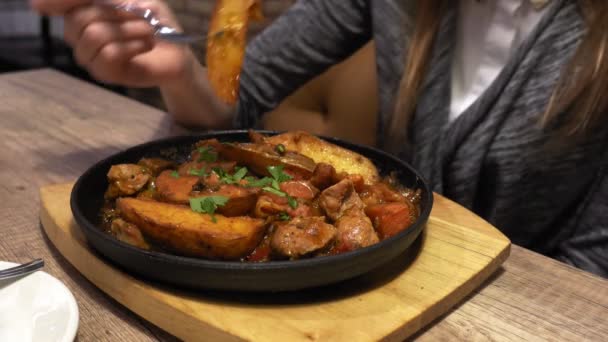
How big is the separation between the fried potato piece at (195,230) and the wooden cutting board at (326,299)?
74 mm

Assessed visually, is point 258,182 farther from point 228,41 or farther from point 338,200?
point 228,41

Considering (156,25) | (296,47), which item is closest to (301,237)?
(156,25)

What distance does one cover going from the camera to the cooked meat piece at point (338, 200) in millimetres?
1076

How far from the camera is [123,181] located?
44.5 inches

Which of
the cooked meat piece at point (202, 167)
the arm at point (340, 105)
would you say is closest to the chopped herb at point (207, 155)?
the cooked meat piece at point (202, 167)

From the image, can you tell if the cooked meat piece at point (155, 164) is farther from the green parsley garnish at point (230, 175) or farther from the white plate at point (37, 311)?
the white plate at point (37, 311)

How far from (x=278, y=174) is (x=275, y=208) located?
0.13 metres

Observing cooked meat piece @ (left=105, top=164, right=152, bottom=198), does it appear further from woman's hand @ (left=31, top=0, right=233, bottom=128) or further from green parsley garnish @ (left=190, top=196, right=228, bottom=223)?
woman's hand @ (left=31, top=0, right=233, bottom=128)

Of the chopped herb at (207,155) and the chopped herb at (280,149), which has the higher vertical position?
the chopped herb at (280,149)

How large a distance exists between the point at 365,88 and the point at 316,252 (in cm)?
186

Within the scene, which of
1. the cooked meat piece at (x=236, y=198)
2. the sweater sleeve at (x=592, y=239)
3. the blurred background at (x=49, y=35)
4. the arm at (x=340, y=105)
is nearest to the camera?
the cooked meat piece at (x=236, y=198)

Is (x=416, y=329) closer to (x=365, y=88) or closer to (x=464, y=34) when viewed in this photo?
(x=464, y=34)

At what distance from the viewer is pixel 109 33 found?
1408mm

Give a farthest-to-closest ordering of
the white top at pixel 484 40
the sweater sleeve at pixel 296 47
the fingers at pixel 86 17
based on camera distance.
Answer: the sweater sleeve at pixel 296 47, the white top at pixel 484 40, the fingers at pixel 86 17
